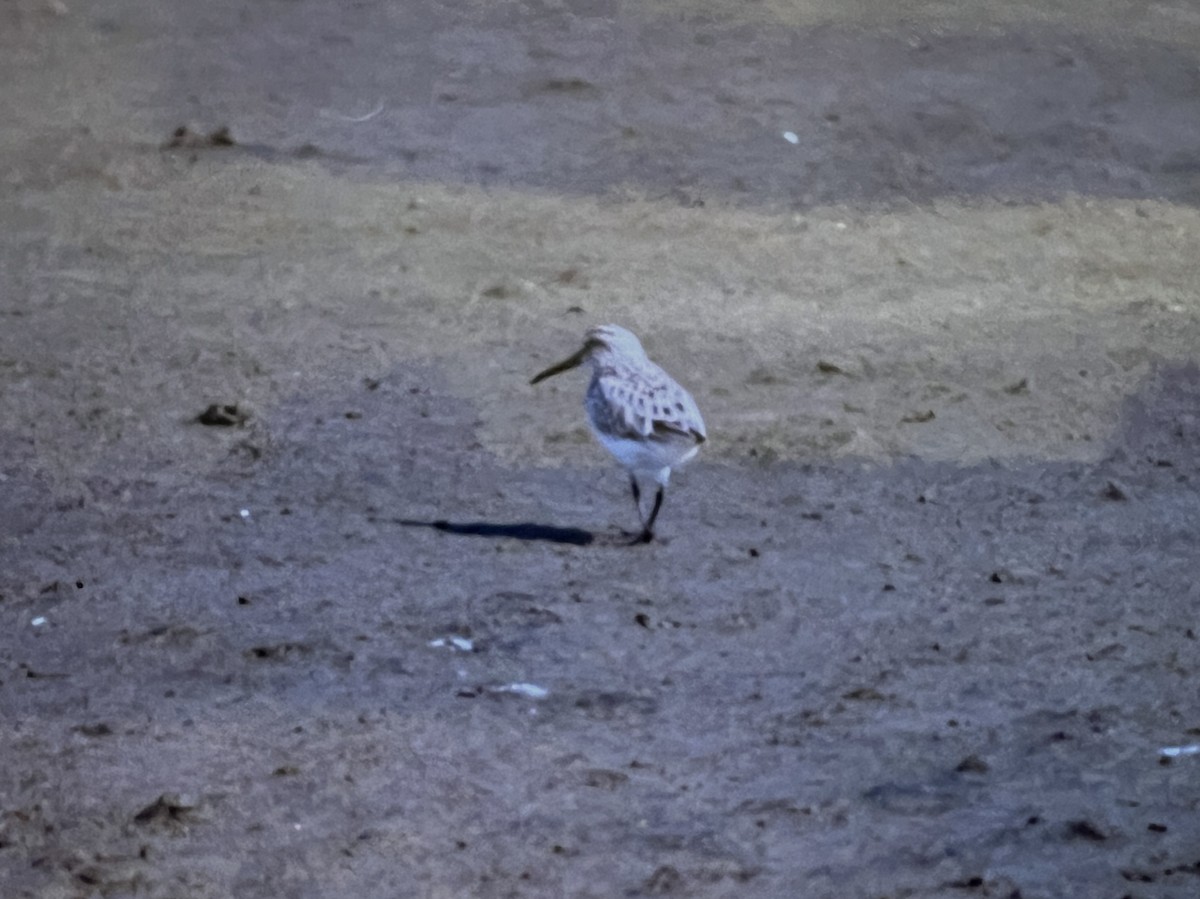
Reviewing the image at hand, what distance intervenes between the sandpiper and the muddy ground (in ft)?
0.92

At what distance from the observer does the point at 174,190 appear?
924 cm

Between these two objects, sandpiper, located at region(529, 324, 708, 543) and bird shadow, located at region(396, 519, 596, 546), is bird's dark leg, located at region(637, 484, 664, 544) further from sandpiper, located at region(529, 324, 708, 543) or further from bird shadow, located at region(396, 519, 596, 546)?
bird shadow, located at region(396, 519, 596, 546)

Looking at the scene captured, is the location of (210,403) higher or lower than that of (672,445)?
lower

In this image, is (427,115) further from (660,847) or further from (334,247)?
(660,847)

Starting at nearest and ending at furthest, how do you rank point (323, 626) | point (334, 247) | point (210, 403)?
point (323, 626)
point (210, 403)
point (334, 247)

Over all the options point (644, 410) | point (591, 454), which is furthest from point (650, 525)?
point (591, 454)

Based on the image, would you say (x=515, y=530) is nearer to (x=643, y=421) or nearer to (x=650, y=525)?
(x=650, y=525)

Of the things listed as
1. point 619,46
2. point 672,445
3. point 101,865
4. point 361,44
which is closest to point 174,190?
point 361,44

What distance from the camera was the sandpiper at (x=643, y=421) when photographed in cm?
571

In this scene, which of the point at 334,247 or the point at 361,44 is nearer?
the point at 334,247

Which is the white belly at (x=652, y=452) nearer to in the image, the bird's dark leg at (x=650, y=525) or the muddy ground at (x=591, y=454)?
the bird's dark leg at (x=650, y=525)

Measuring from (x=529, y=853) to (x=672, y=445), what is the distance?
178 centimetres

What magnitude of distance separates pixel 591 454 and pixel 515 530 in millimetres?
742

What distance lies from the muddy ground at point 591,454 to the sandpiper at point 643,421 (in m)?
0.28
